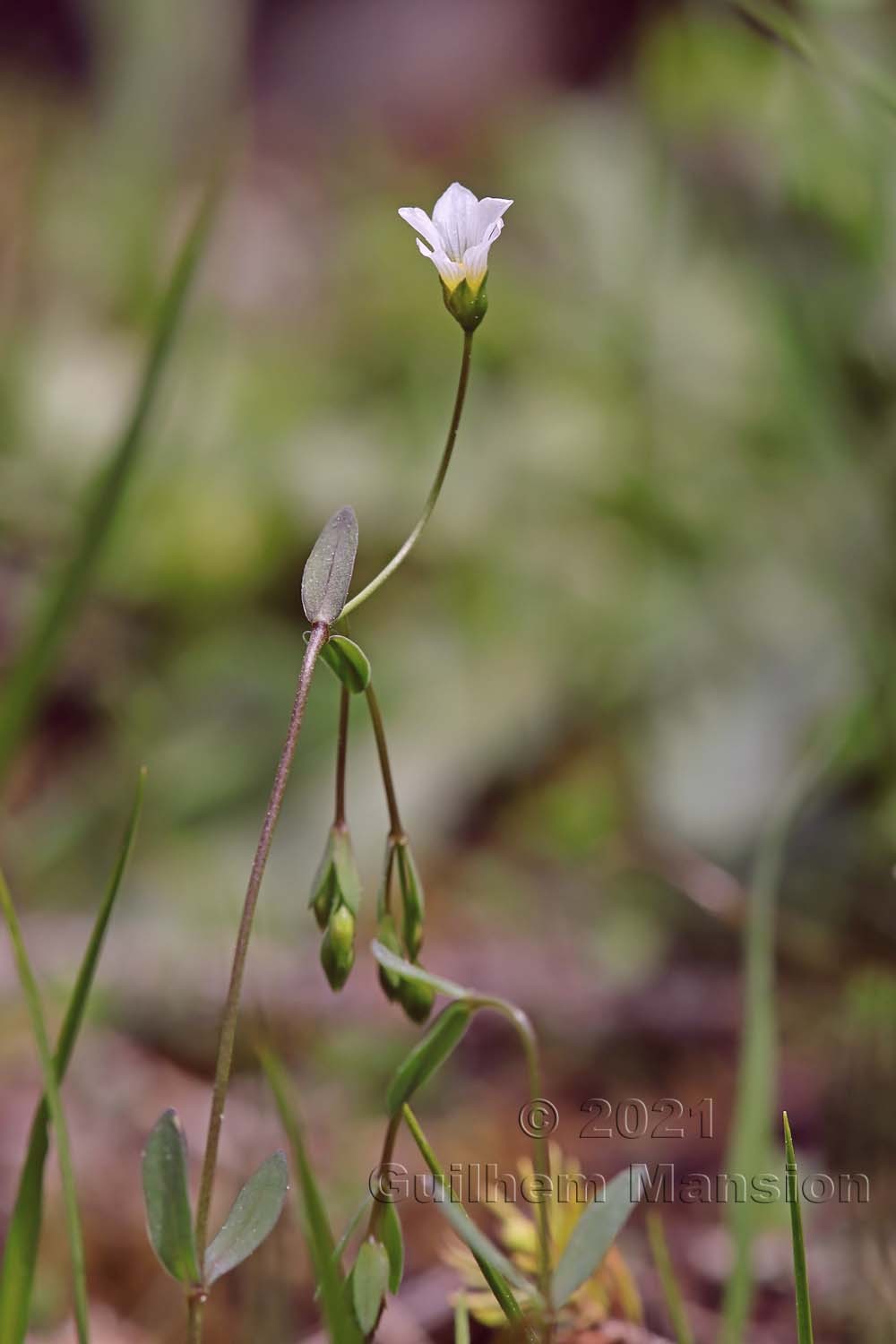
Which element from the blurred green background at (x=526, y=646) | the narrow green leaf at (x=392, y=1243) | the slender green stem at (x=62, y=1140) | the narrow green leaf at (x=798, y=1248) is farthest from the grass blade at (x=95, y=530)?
the narrow green leaf at (x=798, y=1248)

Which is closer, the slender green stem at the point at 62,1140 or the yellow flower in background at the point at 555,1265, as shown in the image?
the slender green stem at the point at 62,1140

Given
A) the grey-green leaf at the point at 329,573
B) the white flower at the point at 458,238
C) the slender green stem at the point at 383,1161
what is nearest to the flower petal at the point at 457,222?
the white flower at the point at 458,238

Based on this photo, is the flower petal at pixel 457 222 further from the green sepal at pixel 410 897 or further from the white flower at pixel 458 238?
the green sepal at pixel 410 897

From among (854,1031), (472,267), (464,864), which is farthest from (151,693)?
(472,267)

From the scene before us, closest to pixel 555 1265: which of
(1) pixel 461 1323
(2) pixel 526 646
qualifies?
(1) pixel 461 1323

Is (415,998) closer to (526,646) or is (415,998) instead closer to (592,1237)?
(592,1237)

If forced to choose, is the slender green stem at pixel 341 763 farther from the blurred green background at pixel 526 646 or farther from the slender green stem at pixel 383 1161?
the blurred green background at pixel 526 646

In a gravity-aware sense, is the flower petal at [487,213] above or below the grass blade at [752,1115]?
above

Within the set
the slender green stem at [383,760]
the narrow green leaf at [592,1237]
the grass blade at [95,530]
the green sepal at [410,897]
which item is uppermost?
the grass blade at [95,530]

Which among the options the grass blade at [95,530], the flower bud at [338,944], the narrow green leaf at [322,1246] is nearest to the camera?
the narrow green leaf at [322,1246]

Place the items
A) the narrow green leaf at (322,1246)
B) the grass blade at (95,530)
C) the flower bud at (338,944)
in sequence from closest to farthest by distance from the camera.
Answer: the narrow green leaf at (322,1246), the flower bud at (338,944), the grass blade at (95,530)
